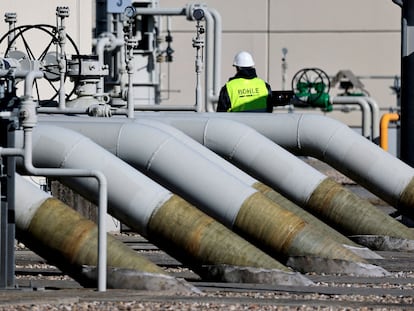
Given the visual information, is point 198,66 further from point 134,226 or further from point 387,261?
point 134,226

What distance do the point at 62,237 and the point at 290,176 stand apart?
4502 mm

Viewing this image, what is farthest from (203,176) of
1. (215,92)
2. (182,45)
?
(182,45)

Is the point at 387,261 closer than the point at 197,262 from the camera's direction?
No

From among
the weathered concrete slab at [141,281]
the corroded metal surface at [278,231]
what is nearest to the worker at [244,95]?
the corroded metal surface at [278,231]

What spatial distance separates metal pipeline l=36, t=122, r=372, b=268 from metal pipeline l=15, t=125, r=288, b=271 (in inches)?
29.8

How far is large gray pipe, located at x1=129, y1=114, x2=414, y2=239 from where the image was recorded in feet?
50.5

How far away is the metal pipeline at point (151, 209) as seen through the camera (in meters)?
12.0

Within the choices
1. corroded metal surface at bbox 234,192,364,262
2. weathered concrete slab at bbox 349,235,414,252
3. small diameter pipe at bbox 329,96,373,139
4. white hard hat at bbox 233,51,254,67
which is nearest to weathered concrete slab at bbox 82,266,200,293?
corroded metal surface at bbox 234,192,364,262

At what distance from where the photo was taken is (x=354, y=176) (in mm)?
16844

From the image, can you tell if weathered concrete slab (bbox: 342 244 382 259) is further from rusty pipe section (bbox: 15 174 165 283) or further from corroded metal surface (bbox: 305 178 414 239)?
rusty pipe section (bbox: 15 174 165 283)

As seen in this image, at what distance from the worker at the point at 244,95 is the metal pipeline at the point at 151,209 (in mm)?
6109

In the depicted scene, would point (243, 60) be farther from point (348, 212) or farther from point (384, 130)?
point (384, 130)

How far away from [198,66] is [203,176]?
4.74 m

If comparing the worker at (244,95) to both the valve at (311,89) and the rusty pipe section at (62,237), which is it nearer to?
the rusty pipe section at (62,237)
